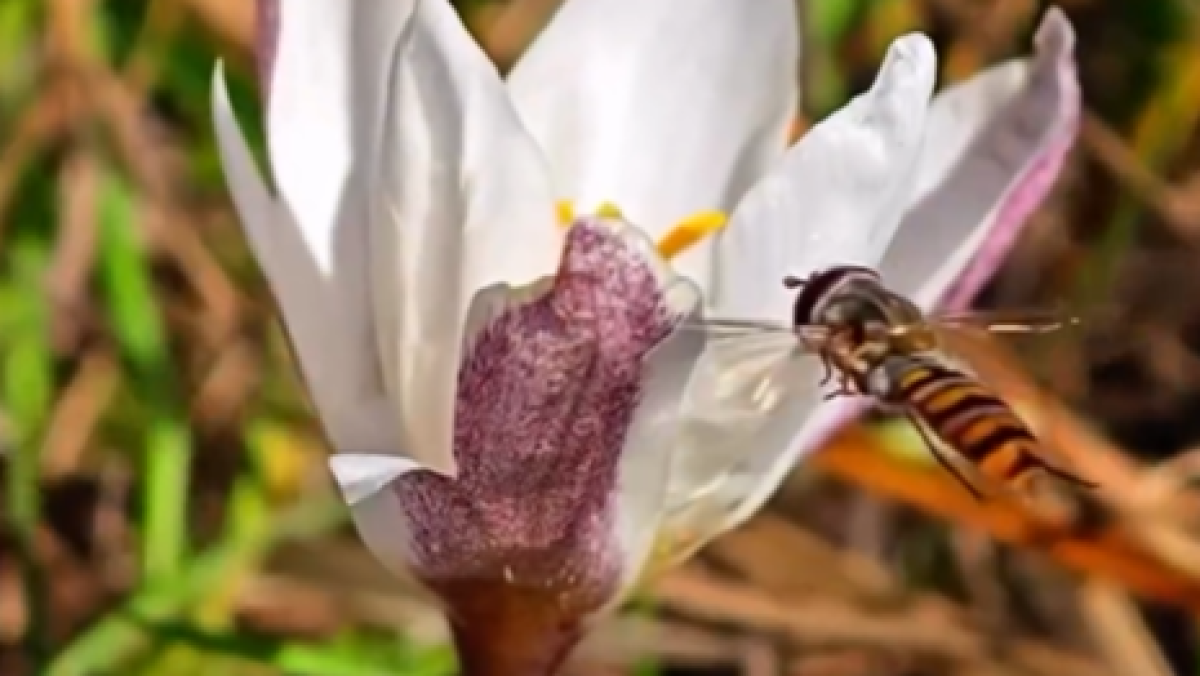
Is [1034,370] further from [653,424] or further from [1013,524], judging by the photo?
[653,424]

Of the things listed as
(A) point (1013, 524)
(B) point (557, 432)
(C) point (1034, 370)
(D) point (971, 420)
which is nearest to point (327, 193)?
(B) point (557, 432)

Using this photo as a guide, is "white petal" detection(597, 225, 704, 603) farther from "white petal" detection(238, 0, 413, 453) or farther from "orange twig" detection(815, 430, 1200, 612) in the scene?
"orange twig" detection(815, 430, 1200, 612)

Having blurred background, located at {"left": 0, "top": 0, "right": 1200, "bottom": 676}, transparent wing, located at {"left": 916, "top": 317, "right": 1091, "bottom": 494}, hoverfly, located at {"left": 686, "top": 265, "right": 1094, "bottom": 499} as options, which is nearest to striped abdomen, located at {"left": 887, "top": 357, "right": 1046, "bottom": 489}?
hoverfly, located at {"left": 686, "top": 265, "right": 1094, "bottom": 499}

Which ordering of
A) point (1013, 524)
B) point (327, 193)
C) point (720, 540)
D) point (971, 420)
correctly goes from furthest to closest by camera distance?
point (720, 540), point (1013, 524), point (327, 193), point (971, 420)

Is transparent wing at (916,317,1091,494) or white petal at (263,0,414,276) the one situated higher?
white petal at (263,0,414,276)

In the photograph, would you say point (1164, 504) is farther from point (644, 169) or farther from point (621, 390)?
point (621, 390)
